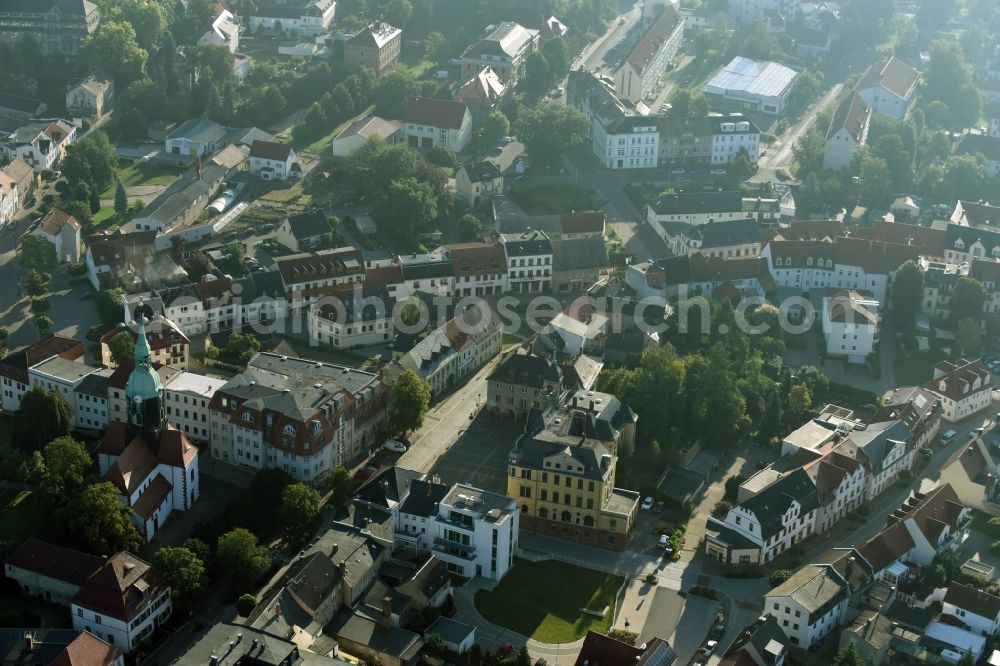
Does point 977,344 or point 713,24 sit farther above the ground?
point 713,24

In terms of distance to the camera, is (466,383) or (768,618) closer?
(768,618)

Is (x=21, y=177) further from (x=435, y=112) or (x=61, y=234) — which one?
(x=435, y=112)

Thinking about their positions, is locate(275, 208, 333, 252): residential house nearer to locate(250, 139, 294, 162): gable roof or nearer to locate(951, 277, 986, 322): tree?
locate(250, 139, 294, 162): gable roof

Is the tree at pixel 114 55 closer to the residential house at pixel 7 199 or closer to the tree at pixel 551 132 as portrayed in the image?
the residential house at pixel 7 199

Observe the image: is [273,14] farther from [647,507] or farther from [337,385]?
[647,507]

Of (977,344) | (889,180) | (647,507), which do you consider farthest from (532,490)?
(889,180)

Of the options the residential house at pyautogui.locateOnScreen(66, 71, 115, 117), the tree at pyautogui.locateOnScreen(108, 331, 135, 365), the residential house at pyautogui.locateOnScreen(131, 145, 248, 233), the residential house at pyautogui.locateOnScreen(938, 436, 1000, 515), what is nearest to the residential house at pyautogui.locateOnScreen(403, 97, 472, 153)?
the residential house at pyautogui.locateOnScreen(131, 145, 248, 233)
